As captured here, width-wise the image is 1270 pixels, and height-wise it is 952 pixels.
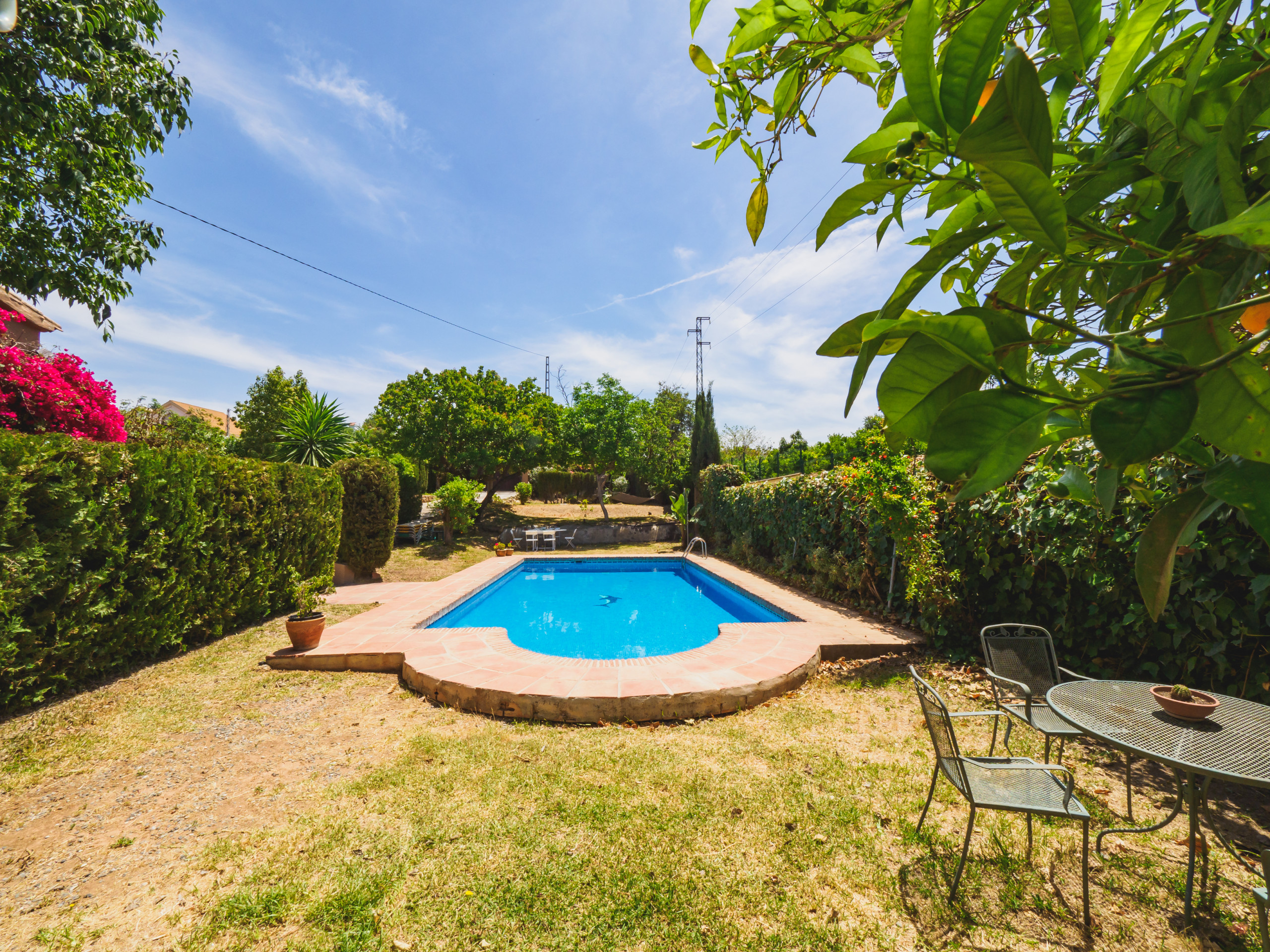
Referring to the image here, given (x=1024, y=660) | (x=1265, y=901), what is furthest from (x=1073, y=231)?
(x=1024, y=660)

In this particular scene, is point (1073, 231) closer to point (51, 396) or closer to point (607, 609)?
point (51, 396)

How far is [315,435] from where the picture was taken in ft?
42.2

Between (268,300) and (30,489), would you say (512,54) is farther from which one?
(268,300)

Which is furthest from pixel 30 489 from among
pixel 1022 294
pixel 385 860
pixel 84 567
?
pixel 1022 294

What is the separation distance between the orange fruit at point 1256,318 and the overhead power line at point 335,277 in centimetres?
1109

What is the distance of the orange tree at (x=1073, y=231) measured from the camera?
0.41 m

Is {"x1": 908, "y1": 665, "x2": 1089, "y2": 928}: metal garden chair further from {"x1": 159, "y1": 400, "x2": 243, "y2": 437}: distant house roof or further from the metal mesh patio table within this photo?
{"x1": 159, "y1": 400, "x2": 243, "y2": 437}: distant house roof

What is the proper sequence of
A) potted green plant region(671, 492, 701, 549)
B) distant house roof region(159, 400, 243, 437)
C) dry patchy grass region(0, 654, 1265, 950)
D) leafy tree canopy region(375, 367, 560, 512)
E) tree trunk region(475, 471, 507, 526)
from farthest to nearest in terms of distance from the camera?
distant house roof region(159, 400, 243, 437)
tree trunk region(475, 471, 507, 526)
potted green plant region(671, 492, 701, 549)
leafy tree canopy region(375, 367, 560, 512)
dry patchy grass region(0, 654, 1265, 950)

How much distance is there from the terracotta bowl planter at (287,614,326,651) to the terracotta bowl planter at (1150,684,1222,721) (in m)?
7.12

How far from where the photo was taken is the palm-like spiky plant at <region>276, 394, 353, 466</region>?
12672 mm

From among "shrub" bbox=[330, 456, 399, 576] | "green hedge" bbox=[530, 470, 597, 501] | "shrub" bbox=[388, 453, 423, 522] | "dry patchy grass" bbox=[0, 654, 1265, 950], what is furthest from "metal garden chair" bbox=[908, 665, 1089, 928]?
"green hedge" bbox=[530, 470, 597, 501]

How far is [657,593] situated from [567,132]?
9744mm

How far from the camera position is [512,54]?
7277mm

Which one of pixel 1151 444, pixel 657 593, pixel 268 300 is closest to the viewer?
pixel 1151 444
